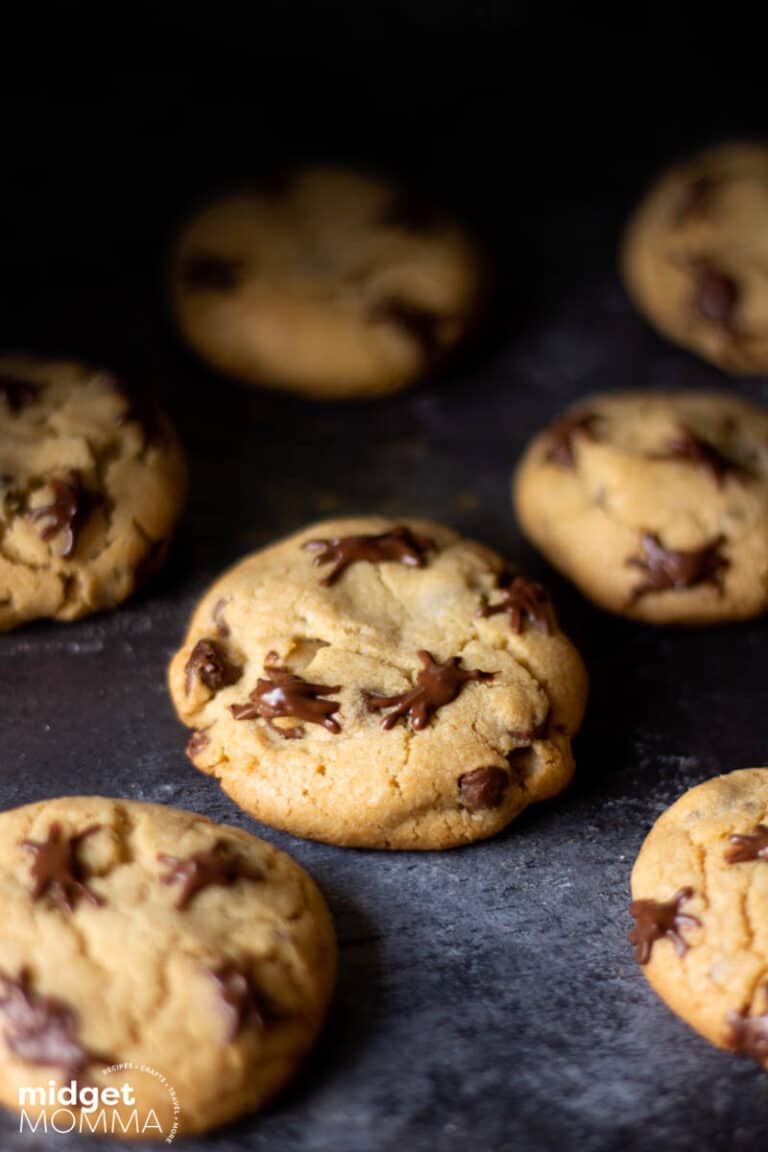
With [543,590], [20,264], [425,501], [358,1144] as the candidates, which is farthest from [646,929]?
[20,264]

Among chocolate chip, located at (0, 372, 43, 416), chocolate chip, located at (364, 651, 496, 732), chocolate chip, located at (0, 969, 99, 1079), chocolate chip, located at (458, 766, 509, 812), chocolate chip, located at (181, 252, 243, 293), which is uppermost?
chocolate chip, located at (181, 252, 243, 293)

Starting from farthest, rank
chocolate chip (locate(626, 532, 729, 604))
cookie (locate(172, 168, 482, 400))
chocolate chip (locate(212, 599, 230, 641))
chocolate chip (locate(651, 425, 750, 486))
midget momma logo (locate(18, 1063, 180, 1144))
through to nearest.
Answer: cookie (locate(172, 168, 482, 400))
chocolate chip (locate(651, 425, 750, 486))
chocolate chip (locate(626, 532, 729, 604))
chocolate chip (locate(212, 599, 230, 641))
midget momma logo (locate(18, 1063, 180, 1144))

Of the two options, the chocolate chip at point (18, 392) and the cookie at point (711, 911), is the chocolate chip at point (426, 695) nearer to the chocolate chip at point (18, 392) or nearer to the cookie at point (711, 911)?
the cookie at point (711, 911)

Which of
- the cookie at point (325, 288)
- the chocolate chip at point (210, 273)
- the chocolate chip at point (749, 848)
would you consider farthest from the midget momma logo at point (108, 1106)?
→ the chocolate chip at point (210, 273)

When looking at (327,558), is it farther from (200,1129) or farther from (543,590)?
(200,1129)

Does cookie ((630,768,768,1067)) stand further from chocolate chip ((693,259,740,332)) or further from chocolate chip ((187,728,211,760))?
chocolate chip ((693,259,740,332))

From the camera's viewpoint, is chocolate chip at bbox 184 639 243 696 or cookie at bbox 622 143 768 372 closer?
chocolate chip at bbox 184 639 243 696

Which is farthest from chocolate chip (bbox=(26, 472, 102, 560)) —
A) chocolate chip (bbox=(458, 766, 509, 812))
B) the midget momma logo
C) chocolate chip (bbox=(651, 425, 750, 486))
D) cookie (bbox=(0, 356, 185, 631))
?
chocolate chip (bbox=(651, 425, 750, 486))

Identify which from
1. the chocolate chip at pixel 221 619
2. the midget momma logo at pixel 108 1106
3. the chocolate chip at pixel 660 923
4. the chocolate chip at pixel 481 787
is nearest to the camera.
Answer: the midget momma logo at pixel 108 1106
